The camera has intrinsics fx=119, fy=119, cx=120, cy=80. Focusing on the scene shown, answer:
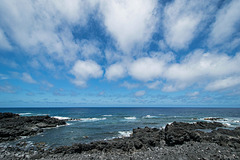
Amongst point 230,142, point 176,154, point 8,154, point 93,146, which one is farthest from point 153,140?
point 8,154

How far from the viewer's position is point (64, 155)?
567 inches

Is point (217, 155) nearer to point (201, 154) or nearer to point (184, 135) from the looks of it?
point (201, 154)

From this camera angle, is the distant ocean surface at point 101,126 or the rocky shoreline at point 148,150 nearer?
the rocky shoreline at point 148,150

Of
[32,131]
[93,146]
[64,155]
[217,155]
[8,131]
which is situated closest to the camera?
[217,155]

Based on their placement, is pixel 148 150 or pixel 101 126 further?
pixel 101 126

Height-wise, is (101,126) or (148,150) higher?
(148,150)

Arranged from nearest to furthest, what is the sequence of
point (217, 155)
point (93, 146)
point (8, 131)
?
point (217, 155)
point (93, 146)
point (8, 131)

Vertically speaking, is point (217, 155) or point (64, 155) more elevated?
point (217, 155)

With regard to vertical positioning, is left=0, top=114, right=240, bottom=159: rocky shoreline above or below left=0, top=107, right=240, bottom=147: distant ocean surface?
above

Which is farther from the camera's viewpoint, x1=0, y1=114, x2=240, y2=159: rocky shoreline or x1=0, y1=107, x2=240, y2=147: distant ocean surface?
x1=0, y1=107, x2=240, y2=147: distant ocean surface

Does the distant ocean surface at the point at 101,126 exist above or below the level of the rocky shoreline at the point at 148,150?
below

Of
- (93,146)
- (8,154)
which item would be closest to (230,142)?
(93,146)

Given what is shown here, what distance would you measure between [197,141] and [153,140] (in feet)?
22.5

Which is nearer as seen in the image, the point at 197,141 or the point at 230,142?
the point at 230,142
